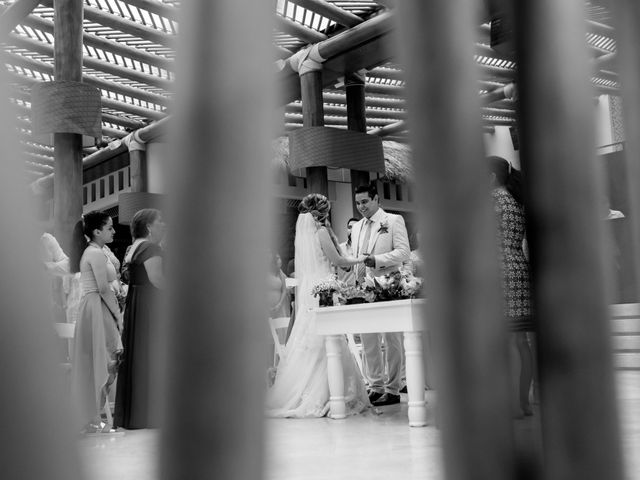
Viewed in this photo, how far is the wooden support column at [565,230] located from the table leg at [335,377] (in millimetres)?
4967

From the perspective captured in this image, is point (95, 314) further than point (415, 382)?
Yes

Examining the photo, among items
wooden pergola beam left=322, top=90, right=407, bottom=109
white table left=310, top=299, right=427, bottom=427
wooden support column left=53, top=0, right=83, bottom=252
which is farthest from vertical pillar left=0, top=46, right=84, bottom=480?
wooden pergola beam left=322, top=90, right=407, bottom=109

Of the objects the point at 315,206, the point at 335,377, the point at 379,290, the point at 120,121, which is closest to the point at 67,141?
the point at 315,206

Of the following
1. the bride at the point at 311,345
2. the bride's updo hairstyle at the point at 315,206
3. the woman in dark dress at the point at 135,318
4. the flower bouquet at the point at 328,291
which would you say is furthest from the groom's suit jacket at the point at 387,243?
the woman in dark dress at the point at 135,318

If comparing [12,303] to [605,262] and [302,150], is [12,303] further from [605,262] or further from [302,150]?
[302,150]

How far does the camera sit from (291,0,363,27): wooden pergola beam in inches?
356

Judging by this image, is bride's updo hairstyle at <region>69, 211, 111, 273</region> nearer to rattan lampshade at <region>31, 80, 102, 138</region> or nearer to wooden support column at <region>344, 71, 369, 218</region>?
rattan lampshade at <region>31, 80, 102, 138</region>

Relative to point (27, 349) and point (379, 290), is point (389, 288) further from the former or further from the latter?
point (27, 349)

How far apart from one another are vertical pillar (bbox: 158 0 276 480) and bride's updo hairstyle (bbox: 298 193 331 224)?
5492mm

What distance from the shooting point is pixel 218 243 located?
0.67 feet

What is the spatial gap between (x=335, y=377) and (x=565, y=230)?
498 centimetres

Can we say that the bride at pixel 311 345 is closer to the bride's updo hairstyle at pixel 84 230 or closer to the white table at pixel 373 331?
the white table at pixel 373 331

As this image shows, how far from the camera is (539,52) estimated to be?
251 millimetres

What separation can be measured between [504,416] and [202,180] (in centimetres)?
12
